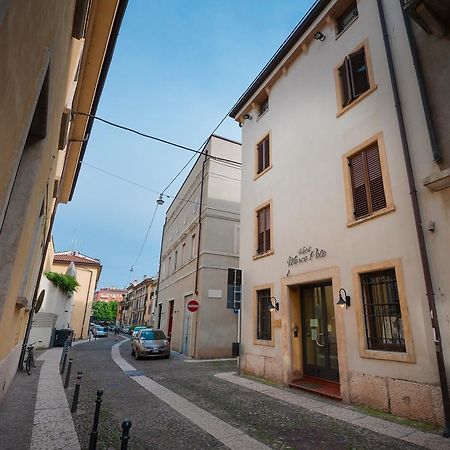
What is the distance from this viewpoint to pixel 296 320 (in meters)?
10.1

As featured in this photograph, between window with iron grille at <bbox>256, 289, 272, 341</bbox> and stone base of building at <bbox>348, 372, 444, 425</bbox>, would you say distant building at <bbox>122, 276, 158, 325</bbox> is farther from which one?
stone base of building at <bbox>348, 372, 444, 425</bbox>

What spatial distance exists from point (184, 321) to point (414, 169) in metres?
16.5

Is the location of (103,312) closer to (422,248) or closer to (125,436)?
(422,248)

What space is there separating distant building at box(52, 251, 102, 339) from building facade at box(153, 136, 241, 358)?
1468 cm

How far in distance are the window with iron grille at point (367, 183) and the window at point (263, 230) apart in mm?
4136

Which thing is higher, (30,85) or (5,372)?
(30,85)

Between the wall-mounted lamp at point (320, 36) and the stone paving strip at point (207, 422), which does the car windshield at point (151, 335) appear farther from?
the wall-mounted lamp at point (320, 36)

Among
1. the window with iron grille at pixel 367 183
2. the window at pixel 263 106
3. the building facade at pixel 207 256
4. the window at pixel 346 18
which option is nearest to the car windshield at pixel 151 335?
the building facade at pixel 207 256

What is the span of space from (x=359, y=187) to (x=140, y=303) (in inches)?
2377

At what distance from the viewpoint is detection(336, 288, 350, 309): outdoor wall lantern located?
786 cm

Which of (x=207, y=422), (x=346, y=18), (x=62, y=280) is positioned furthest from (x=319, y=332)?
(x=62, y=280)

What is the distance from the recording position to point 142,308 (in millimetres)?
60000

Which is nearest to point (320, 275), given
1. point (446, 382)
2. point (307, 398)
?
point (307, 398)

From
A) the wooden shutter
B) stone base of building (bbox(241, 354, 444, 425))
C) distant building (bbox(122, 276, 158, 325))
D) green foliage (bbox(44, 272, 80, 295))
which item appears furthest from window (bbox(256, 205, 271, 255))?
distant building (bbox(122, 276, 158, 325))
